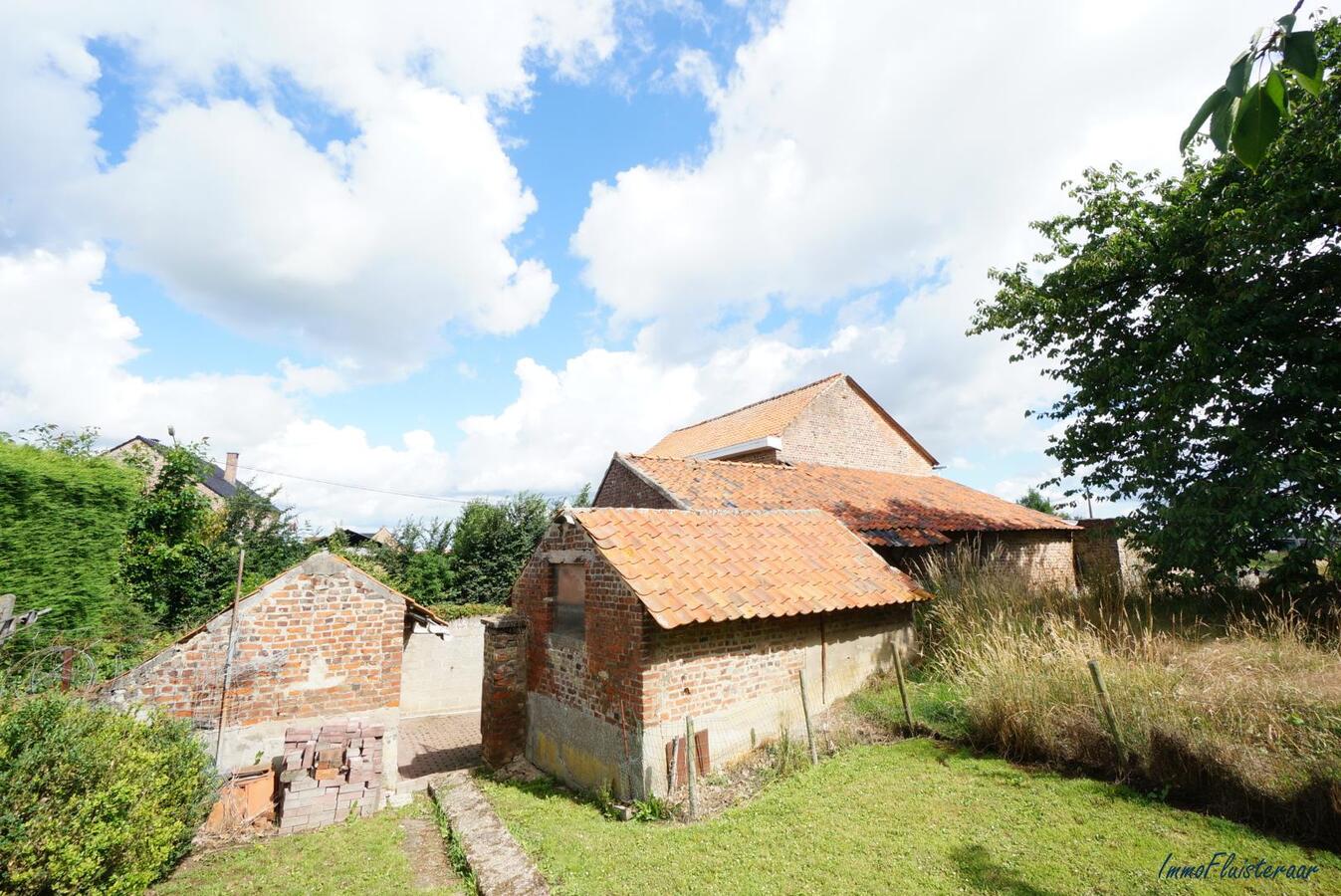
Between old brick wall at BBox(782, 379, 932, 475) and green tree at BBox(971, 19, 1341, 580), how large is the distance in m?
8.59

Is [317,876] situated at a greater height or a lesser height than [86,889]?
lesser

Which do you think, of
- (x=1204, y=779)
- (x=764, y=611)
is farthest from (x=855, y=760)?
(x=1204, y=779)

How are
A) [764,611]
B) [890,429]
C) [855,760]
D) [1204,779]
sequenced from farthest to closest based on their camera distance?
[890,429] → [764,611] → [855,760] → [1204,779]

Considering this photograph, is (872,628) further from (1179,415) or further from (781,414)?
(781,414)

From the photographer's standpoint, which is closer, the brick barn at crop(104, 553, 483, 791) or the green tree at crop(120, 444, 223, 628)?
the brick barn at crop(104, 553, 483, 791)

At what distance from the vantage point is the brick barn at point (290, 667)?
25.9 feet

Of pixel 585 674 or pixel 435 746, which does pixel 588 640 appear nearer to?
pixel 585 674

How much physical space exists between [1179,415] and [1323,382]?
180cm

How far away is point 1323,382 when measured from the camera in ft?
29.4

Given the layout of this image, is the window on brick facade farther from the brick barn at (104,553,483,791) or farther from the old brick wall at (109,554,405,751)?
the old brick wall at (109,554,405,751)

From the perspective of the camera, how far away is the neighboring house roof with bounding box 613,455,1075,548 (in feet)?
44.5

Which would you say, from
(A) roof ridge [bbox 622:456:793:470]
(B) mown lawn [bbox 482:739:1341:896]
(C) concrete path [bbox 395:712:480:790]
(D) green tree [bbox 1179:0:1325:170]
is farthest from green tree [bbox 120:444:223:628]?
(D) green tree [bbox 1179:0:1325:170]

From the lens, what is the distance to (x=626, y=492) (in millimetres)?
15031

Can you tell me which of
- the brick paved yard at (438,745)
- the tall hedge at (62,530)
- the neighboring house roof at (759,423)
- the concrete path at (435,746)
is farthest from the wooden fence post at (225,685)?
the neighboring house roof at (759,423)
